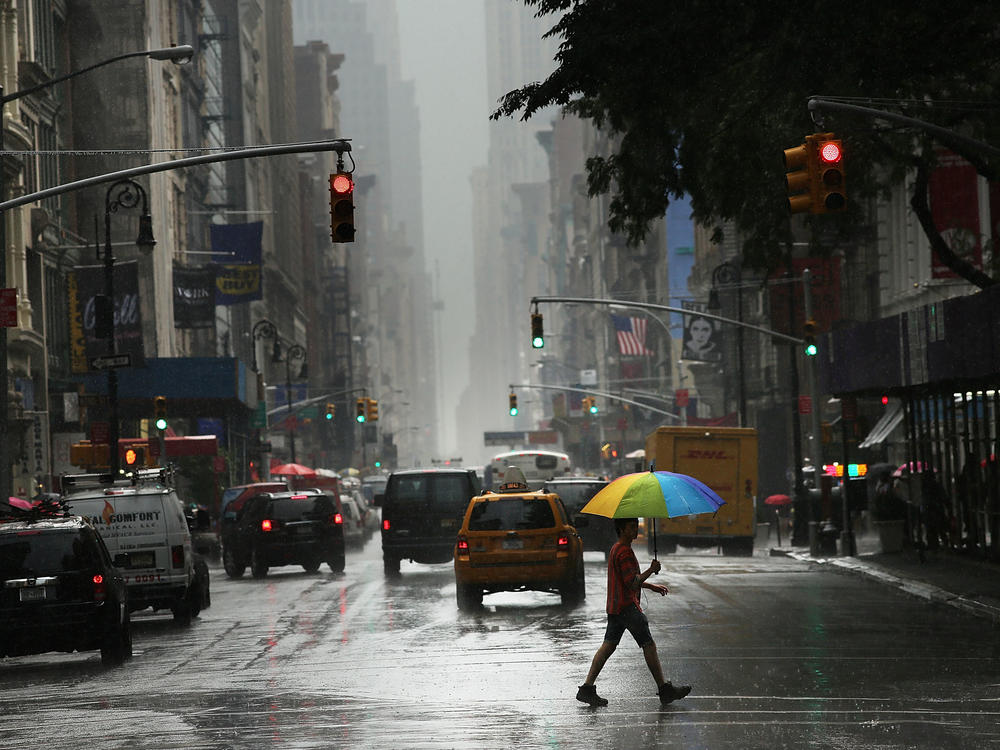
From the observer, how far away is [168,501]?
24.1m

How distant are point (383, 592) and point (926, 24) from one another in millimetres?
13247

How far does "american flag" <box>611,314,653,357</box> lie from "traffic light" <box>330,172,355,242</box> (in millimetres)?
81829

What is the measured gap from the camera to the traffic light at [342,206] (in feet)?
72.5

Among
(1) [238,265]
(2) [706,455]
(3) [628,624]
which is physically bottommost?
(3) [628,624]

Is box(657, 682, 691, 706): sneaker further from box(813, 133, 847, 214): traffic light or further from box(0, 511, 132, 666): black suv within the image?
box(813, 133, 847, 214): traffic light

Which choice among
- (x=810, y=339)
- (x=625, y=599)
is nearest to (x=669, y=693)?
(x=625, y=599)

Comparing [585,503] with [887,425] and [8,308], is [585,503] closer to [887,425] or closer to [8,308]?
[887,425]

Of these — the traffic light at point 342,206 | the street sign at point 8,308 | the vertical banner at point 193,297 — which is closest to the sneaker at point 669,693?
the traffic light at point 342,206

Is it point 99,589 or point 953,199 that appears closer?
point 99,589

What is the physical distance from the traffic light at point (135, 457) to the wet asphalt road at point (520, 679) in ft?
56.0

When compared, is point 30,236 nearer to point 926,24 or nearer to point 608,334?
point 926,24

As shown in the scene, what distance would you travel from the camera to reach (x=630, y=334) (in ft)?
350

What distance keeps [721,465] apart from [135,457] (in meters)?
15.0

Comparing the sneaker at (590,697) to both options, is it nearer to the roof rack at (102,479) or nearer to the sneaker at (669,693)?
the sneaker at (669,693)
